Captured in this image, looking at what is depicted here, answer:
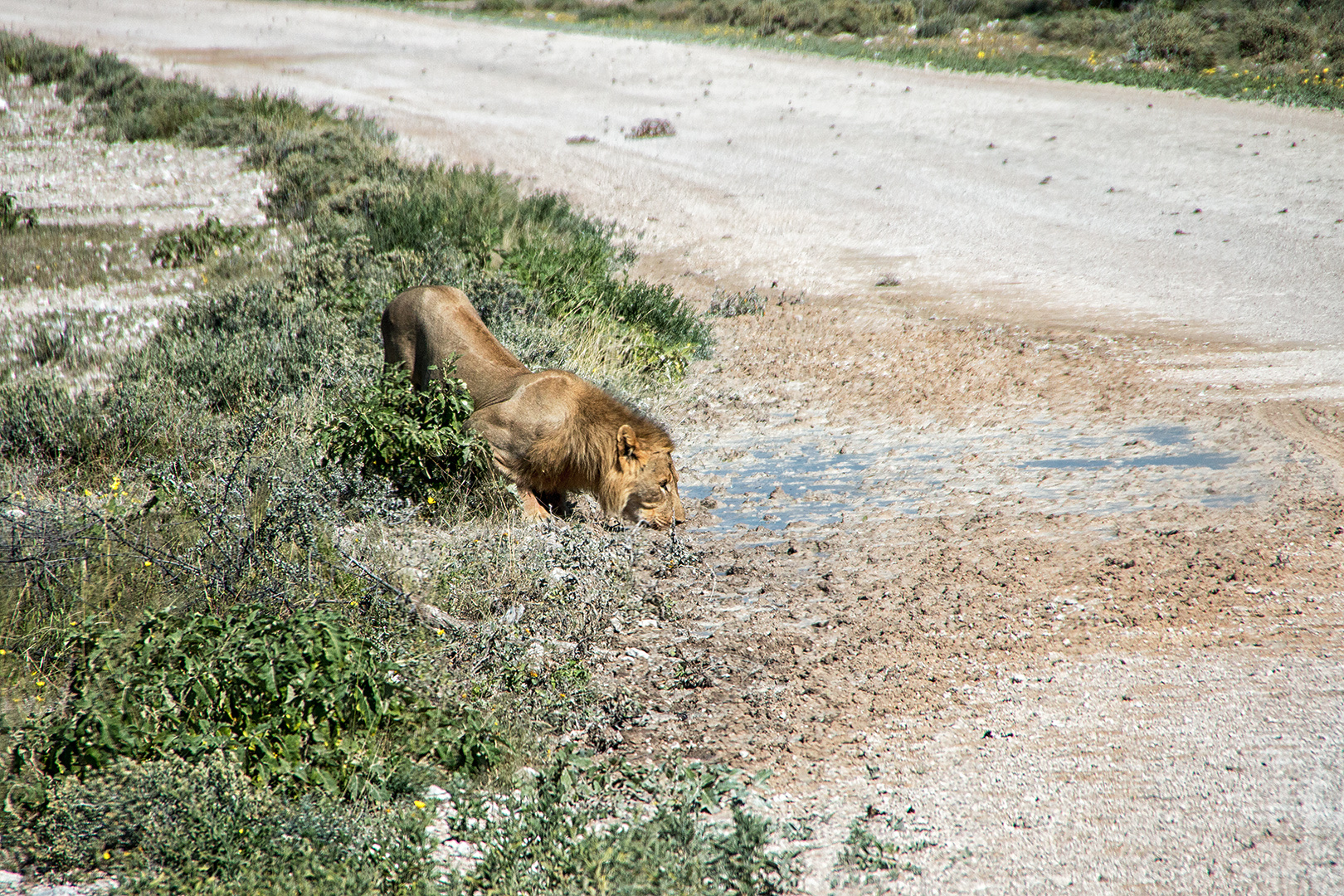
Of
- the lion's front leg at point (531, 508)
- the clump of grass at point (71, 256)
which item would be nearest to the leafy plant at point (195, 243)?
the clump of grass at point (71, 256)

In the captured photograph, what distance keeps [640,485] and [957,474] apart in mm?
2156

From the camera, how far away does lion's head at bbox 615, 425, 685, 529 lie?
628cm

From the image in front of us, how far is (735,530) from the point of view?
6348 millimetres

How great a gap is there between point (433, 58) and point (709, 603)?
855 inches

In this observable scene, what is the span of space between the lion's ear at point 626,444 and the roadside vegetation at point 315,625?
19.5 inches

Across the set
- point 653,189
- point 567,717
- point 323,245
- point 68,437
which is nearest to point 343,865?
point 567,717

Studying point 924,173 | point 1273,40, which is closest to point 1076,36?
point 1273,40

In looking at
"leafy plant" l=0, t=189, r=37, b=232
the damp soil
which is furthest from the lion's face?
"leafy plant" l=0, t=189, r=37, b=232

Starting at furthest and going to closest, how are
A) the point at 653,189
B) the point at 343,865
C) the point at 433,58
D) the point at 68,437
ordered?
1. the point at 433,58
2. the point at 653,189
3. the point at 68,437
4. the point at 343,865

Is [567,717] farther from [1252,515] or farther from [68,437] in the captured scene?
[68,437]

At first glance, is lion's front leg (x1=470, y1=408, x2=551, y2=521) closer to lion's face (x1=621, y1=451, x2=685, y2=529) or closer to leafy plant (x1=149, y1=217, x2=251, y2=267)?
lion's face (x1=621, y1=451, x2=685, y2=529)

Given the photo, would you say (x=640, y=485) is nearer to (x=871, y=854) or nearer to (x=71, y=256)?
(x=871, y=854)

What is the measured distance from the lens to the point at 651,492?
20.7ft

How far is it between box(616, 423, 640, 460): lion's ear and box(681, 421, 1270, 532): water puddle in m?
0.67
